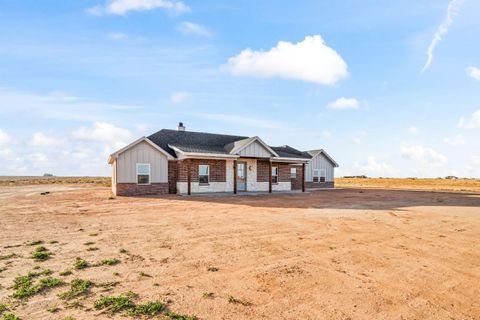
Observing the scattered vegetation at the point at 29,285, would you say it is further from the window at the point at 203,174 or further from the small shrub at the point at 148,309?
the window at the point at 203,174

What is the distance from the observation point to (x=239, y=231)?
10.4 meters

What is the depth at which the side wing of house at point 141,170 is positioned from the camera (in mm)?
23391

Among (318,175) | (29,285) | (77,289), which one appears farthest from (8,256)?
(318,175)

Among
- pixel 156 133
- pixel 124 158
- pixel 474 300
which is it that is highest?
pixel 156 133

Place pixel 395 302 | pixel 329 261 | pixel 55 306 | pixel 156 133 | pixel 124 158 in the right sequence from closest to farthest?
1. pixel 55 306
2. pixel 395 302
3. pixel 329 261
4. pixel 124 158
5. pixel 156 133

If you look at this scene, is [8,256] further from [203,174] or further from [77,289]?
[203,174]

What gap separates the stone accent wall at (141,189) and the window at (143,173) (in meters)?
0.37

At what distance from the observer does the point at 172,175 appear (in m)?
26.0

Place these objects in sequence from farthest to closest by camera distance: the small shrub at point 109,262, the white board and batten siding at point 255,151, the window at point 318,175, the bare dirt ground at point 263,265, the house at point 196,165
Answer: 1. the window at point 318,175
2. the white board and batten siding at point 255,151
3. the house at point 196,165
4. the small shrub at point 109,262
5. the bare dirt ground at point 263,265

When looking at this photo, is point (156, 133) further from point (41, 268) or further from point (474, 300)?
point (474, 300)

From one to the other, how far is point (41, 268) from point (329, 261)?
598cm

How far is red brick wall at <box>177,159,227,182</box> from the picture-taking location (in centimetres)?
2530

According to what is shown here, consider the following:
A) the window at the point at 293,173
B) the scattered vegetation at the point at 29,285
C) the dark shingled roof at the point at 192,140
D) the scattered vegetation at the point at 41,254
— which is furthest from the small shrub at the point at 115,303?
the window at the point at 293,173

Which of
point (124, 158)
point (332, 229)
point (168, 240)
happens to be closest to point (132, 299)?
point (168, 240)
